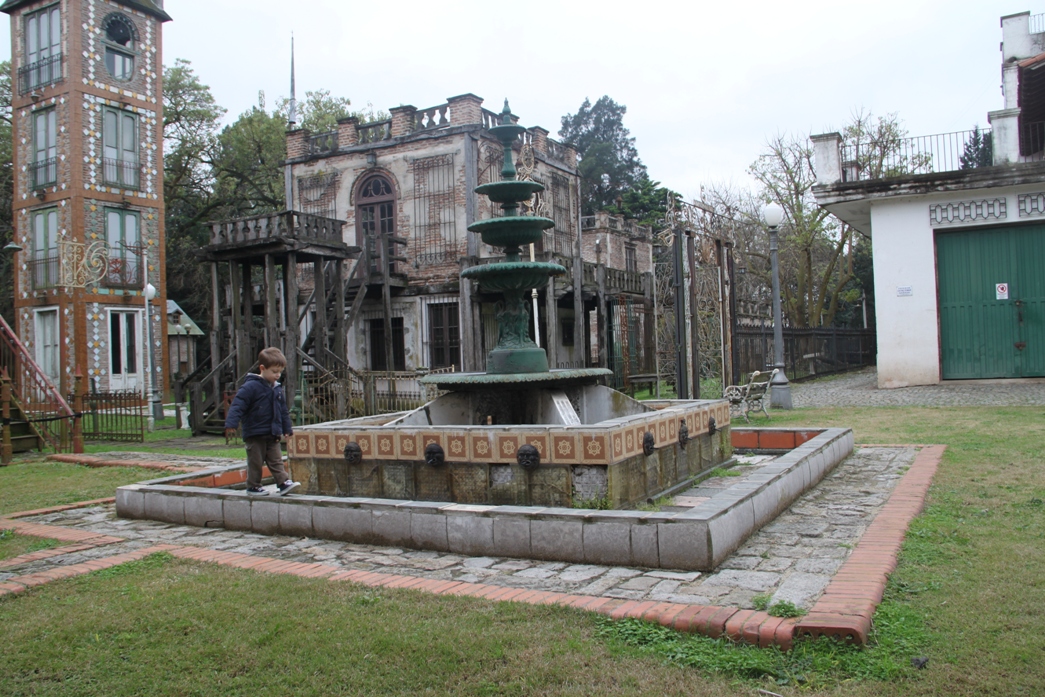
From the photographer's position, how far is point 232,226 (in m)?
18.1

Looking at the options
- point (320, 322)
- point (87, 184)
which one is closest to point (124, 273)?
point (87, 184)

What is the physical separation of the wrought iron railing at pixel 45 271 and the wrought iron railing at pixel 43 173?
226 centimetres

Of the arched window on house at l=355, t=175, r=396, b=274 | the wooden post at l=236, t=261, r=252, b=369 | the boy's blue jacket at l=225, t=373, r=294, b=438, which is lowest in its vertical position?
the boy's blue jacket at l=225, t=373, r=294, b=438

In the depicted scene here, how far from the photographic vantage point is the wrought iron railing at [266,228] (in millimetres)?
17703

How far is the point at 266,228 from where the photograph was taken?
58.4 ft

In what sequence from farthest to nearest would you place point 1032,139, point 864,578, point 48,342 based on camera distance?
A: point 48,342 → point 1032,139 → point 864,578

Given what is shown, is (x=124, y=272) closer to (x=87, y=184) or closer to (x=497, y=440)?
(x=87, y=184)

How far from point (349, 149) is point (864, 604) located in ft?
75.8

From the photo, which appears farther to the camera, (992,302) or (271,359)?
(992,302)

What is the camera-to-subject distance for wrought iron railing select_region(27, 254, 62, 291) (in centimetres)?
2544

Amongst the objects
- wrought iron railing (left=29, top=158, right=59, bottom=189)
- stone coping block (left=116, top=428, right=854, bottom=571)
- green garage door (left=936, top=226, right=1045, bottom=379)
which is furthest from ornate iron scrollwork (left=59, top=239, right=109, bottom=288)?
green garage door (left=936, top=226, right=1045, bottom=379)

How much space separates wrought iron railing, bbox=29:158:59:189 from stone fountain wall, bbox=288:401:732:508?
885 inches

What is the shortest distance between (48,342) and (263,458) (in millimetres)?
22173

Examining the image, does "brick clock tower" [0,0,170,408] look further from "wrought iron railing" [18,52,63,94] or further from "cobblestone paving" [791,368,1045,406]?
"cobblestone paving" [791,368,1045,406]
